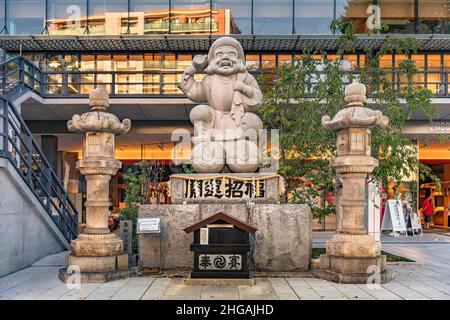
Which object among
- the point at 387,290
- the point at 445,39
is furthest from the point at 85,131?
the point at 445,39

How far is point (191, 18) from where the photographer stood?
2197 centimetres

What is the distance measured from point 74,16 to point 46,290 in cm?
1732

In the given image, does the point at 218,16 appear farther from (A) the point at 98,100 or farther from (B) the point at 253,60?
(A) the point at 98,100

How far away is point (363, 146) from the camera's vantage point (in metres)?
8.32

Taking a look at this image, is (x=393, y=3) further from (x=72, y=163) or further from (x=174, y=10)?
(x=72, y=163)

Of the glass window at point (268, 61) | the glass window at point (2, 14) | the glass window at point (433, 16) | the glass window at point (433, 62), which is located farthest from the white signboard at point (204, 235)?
the glass window at point (2, 14)

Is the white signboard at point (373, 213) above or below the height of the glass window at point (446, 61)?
below

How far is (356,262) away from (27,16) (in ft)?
63.9

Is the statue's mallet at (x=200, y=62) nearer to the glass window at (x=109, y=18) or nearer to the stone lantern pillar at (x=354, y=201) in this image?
the stone lantern pillar at (x=354, y=201)

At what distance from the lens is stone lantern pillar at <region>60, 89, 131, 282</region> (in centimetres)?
824

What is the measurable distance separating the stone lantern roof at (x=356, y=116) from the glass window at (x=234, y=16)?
14.1 metres

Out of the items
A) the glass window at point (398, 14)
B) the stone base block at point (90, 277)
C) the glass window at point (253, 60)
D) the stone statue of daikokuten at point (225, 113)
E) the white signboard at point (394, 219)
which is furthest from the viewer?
the glass window at point (253, 60)

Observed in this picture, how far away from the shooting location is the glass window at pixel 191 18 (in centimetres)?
2186

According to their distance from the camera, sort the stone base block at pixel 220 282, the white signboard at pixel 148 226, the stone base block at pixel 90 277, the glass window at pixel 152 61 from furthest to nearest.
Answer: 1. the glass window at pixel 152 61
2. the white signboard at pixel 148 226
3. the stone base block at pixel 90 277
4. the stone base block at pixel 220 282
